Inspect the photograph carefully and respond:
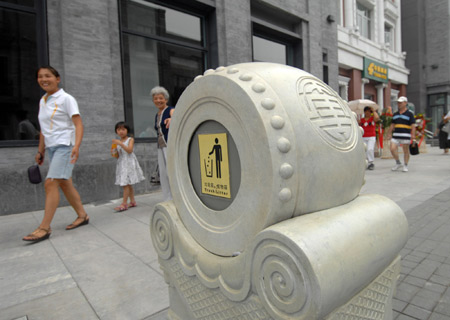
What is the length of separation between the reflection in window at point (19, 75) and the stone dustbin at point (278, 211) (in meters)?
4.95

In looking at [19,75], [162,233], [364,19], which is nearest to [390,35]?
[364,19]

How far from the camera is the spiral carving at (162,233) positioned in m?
1.75

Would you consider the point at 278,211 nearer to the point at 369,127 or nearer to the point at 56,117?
the point at 56,117

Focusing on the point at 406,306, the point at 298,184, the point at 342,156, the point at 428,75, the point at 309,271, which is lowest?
the point at 406,306

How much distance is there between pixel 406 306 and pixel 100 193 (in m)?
5.24

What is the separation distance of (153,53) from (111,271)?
5986 mm

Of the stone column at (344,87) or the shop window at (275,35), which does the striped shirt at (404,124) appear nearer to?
the shop window at (275,35)

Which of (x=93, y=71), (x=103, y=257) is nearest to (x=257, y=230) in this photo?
(x=103, y=257)

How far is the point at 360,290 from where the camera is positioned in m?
1.27

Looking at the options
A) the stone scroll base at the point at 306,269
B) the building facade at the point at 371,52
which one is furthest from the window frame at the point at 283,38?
the stone scroll base at the point at 306,269

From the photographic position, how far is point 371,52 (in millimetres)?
18141

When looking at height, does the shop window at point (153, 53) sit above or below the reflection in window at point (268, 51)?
below

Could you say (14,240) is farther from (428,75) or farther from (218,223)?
(428,75)

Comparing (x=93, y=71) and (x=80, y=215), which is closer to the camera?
(x=80, y=215)
